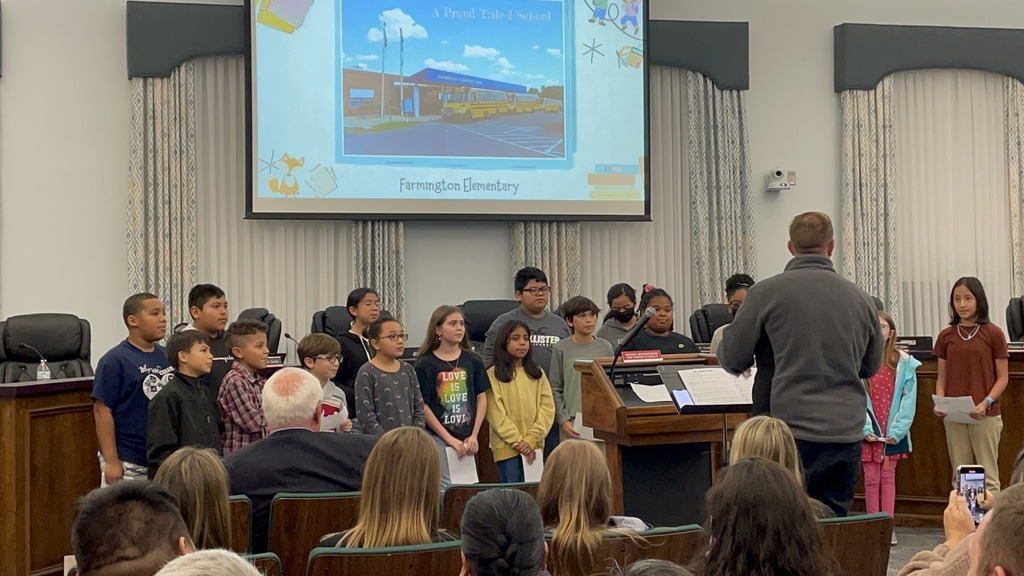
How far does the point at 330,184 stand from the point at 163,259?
137 centimetres

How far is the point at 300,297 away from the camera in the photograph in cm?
846

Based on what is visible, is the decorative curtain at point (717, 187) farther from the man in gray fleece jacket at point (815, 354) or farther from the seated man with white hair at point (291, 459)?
the seated man with white hair at point (291, 459)

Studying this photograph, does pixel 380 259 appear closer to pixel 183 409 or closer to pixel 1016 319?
pixel 183 409

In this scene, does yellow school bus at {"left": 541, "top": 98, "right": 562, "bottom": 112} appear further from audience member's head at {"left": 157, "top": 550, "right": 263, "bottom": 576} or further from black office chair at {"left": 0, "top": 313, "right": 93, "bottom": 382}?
audience member's head at {"left": 157, "top": 550, "right": 263, "bottom": 576}

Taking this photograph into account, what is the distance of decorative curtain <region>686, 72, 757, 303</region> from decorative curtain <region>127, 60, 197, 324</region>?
163 inches

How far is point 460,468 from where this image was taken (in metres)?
5.42

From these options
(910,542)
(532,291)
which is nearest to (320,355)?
(532,291)

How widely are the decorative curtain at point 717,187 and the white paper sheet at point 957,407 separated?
3.13 metres

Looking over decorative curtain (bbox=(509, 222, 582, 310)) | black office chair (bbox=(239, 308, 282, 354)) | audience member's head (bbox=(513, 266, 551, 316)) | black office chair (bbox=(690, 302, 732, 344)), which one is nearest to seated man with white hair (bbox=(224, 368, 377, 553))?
audience member's head (bbox=(513, 266, 551, 316))

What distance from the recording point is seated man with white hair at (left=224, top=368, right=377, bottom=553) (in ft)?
11.2

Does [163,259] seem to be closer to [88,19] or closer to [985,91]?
[88,19]

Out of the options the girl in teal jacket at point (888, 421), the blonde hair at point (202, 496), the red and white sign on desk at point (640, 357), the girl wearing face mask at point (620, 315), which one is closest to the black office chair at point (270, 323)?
the girl wearing face mask at point (620, 315)

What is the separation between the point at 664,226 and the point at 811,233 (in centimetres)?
552

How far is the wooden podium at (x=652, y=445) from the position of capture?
4434mm
